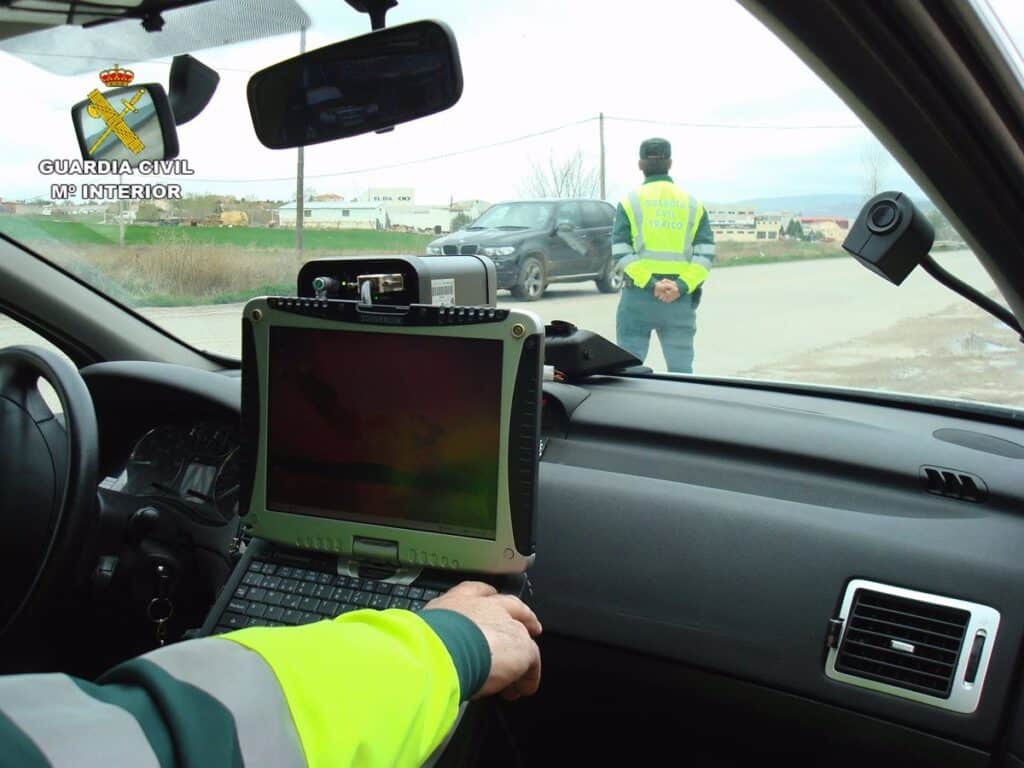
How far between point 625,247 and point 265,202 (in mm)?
1490

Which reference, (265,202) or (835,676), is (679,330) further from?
(835,676)

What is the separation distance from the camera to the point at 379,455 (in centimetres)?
185

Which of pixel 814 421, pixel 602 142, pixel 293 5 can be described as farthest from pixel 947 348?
pixel 293 5

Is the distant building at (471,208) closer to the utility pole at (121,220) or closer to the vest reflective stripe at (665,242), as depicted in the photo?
the vest reflective stripe at (665,242)

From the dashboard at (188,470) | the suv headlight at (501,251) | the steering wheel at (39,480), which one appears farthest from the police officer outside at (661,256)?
the steering wheel at (39,480)

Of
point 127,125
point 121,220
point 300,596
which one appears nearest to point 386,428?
point 300,596

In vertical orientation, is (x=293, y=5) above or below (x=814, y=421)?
above

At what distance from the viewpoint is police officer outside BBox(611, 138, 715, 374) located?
3.82 metres

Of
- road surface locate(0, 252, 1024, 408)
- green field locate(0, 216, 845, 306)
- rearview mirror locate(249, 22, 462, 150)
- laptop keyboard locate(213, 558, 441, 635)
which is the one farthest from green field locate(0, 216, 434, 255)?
laptop keyboard locate(213, 558, 441, 635)

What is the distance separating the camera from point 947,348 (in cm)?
279

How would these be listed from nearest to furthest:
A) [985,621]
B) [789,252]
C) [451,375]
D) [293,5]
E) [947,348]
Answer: [451,375], [985,621], [293,5], [947,348], [789,252]

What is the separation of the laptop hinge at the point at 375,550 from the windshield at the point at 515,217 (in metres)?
1.74

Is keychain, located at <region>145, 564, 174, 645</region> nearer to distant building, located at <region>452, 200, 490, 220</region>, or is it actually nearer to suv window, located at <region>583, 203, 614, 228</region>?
distant building, located at <region>452, 200, 490, 220</region>

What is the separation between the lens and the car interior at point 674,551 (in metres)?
1.98
